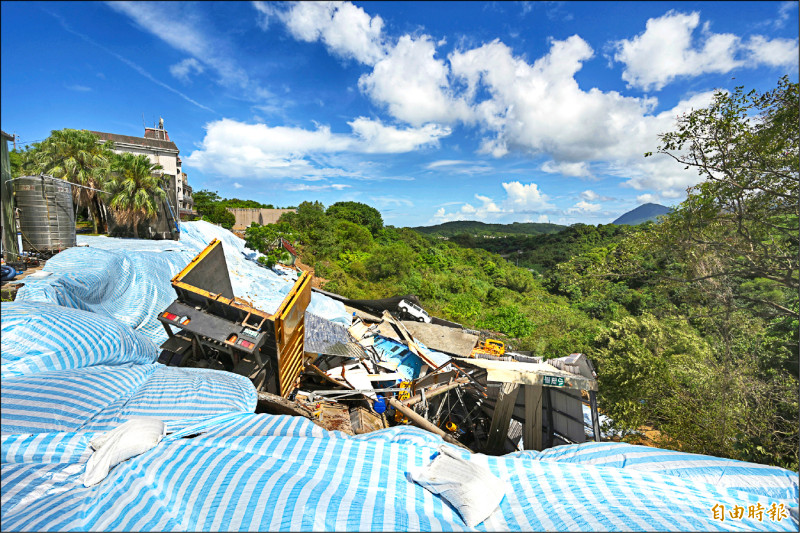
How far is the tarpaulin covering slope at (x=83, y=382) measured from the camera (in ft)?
7.58

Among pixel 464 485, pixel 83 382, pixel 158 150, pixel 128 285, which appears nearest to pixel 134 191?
pixel 128 285

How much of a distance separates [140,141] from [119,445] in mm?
41994

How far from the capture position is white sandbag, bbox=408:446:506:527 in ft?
6.40

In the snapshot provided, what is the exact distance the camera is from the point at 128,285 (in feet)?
20.2

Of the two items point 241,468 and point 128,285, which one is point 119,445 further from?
point 128,285

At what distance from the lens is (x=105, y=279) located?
541cm

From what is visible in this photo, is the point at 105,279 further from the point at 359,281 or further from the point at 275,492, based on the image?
the point at 359,281

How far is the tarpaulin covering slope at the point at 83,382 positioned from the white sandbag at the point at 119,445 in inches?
12.4

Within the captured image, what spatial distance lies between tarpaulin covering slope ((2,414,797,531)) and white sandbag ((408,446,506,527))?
0.17ft

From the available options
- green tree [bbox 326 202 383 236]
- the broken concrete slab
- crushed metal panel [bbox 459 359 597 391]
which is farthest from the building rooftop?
crushed metal panel [bbox 459 359 597 391]

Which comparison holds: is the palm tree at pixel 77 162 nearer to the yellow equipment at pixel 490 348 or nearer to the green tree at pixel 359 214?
the yellow equipment at pixel 490 348

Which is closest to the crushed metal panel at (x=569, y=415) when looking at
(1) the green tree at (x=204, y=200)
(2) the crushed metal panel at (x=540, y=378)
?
(2) the crushed metal panel at (x=540, y=378)

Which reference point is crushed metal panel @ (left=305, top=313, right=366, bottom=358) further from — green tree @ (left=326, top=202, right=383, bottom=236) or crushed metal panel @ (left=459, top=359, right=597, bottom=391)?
green tree @ (left=326, top=202, right=383, bottom=236)

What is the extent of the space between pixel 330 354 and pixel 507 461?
5.46 metres
